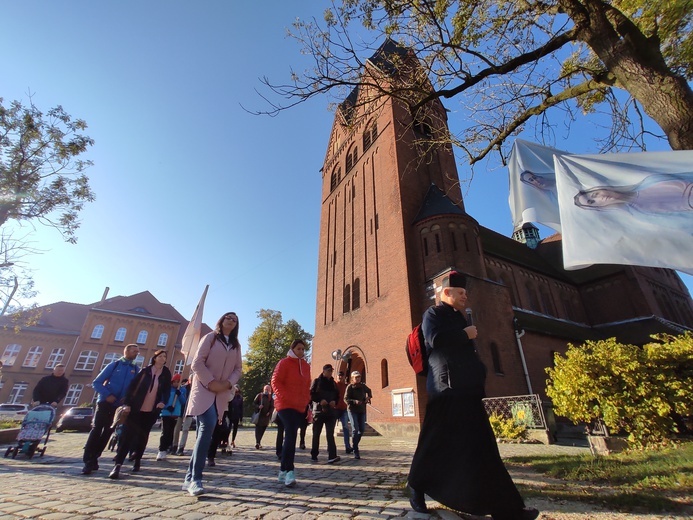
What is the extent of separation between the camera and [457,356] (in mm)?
2803

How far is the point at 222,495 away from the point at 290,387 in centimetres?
141

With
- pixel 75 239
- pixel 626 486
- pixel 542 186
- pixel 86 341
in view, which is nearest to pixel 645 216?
pixel 542 186

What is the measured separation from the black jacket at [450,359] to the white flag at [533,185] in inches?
100

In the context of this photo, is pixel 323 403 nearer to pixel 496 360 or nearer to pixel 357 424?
pixel 357 424

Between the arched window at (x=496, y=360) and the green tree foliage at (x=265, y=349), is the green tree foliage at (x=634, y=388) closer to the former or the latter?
the arched window at (x=496, y=360)

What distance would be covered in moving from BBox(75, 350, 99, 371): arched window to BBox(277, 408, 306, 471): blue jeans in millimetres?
40308

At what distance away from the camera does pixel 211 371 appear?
3918mm

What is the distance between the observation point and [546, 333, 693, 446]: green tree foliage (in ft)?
18.4

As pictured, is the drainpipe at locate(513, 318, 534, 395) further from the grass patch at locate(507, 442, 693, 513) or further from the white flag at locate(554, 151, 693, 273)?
the white flag at locate(554, 151, 693, 273)

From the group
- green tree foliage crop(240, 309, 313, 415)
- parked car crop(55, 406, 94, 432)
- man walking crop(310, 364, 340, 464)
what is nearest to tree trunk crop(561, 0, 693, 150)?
man walking crop(310, 364, 340, 464)

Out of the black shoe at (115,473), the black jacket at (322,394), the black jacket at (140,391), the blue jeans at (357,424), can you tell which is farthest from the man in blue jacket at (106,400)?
the blue jeans at (357,424)

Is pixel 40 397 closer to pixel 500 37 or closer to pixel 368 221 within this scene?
pixel 500 37

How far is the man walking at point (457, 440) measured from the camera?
237 centimetres

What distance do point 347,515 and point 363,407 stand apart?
181 inches
